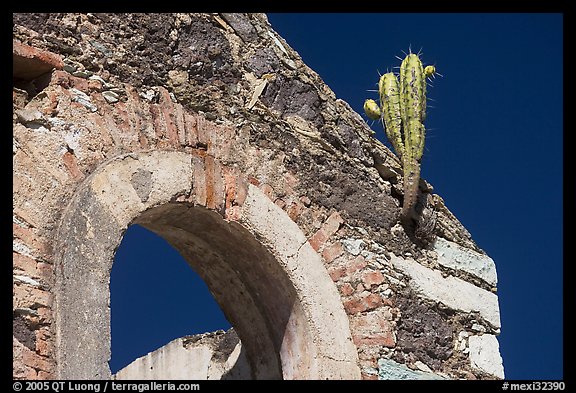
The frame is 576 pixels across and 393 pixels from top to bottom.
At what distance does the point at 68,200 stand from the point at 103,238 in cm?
21

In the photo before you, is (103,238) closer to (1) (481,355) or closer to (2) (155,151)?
(2) (155,151)

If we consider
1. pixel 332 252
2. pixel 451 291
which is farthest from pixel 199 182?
pixel 451 291

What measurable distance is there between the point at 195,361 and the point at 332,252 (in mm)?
2042

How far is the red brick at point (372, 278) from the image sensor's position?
6.77 metres

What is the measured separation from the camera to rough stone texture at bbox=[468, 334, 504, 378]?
7.17 m

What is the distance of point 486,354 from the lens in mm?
7238

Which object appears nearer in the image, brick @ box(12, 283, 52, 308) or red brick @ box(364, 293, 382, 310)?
brick @ box(12, 283, 52, 308)

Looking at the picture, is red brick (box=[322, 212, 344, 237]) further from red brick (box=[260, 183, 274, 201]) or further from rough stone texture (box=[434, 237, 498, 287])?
rough stone texture (box=[434, 237, 498, 287])

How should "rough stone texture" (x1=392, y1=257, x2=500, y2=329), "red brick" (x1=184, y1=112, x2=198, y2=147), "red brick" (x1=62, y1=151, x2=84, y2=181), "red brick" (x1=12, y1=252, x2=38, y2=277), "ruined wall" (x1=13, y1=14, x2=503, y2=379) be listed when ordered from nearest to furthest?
"red brick" (x1=12, y1=252, x2=38, y2=277) < "ruined wall" (x1=13, y1=14, x2=503, y2=379) < "red brick" (x1=62, y1=151, x2=84, y2=181) < "red brick" (x1=184, y1=112, x2=198, y2=147) < "rough stone texture" (x1=392, y1=257, x2=500, y2=329)

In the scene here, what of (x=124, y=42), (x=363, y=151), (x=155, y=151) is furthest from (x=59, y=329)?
(x=363, y=151)

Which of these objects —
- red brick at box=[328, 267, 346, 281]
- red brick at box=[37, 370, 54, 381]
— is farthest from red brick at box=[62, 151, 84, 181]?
red brick at box=[328, 267, 346, 281]

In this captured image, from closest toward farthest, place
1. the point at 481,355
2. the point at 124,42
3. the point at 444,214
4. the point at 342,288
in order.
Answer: the point at 124,42, the point at 342,288, the point at 481,355, the point at 444,214
